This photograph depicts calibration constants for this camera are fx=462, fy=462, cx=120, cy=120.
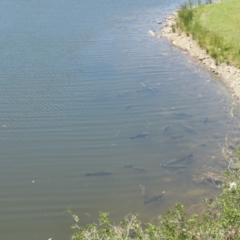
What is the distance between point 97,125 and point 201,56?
6.21 meters

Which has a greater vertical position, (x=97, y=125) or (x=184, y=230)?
(x=184, y=230)

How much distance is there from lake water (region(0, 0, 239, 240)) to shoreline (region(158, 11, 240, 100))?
0.31 meters

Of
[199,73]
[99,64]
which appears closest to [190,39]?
[199,73]

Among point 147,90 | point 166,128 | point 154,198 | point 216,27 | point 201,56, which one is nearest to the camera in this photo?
point 154,198

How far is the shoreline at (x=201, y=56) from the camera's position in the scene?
44.0 ft

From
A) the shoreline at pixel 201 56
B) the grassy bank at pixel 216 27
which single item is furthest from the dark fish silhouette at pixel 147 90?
the grassy bank at pixel 216 27

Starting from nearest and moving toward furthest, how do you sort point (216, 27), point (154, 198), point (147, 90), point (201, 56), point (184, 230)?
point (184, 230), point (154, 198), point (147, 90), point (201, 56), point (216, 27)

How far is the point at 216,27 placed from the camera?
17062mm

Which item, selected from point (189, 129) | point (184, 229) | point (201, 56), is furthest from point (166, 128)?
point (201, 56)

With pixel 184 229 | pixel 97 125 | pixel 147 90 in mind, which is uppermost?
pixel 184 229

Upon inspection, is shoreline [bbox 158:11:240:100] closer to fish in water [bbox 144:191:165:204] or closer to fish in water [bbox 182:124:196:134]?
fish in water [bbox 182:124:196:134]

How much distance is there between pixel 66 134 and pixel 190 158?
2.83m

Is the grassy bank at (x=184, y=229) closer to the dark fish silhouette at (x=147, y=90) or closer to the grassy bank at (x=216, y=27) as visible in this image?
the dark fish silhouette at (x=147, y=90)

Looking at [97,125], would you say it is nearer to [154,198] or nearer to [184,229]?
[154,198]
